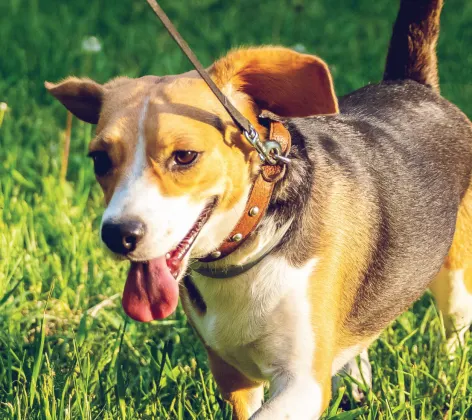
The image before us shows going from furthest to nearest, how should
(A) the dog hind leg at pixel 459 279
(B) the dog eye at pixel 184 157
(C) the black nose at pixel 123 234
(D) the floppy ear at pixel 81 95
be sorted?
(A) the dog hind leg at pixel 459 279 → (D) the floppy ear at pixel 81 95 → (B) the dog eye at pixel 184 157 → (C) the black nose at pixel 123 234

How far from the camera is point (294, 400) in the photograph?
3479 millimetres

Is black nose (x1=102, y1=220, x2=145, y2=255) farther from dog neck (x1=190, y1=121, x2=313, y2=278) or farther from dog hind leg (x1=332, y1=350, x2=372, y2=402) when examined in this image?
dog hind leg (x1=332, y1=350, x2=372, y2=402)

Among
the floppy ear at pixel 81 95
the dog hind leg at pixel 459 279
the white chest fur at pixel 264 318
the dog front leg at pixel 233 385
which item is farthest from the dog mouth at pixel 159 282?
the dog hind leg at pixel 459 279

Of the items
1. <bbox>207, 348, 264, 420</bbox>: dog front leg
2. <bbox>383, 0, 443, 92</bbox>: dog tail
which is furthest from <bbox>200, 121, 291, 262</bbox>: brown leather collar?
<bbox>383, 0, 443, 92</bbox>: dog tail

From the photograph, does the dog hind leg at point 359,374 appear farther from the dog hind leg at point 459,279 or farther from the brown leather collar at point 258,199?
the brown leather collar at point 258,199

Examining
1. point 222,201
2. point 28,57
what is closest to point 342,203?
point 222,201

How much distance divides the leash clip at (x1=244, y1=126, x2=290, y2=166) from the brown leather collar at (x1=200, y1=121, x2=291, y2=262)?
4cm

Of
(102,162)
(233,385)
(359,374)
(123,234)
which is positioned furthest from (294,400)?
(359,374)

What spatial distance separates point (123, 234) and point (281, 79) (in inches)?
31.8

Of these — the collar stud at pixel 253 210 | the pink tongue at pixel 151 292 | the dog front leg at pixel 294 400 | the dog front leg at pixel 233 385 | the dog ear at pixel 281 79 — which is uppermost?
the dog ear at pixel 281 79

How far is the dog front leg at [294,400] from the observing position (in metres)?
3.44

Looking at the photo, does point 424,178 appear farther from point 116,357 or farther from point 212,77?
point 116,357

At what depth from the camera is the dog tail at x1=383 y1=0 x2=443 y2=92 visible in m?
4.71

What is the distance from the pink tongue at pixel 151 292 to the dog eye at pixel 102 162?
0.35m
